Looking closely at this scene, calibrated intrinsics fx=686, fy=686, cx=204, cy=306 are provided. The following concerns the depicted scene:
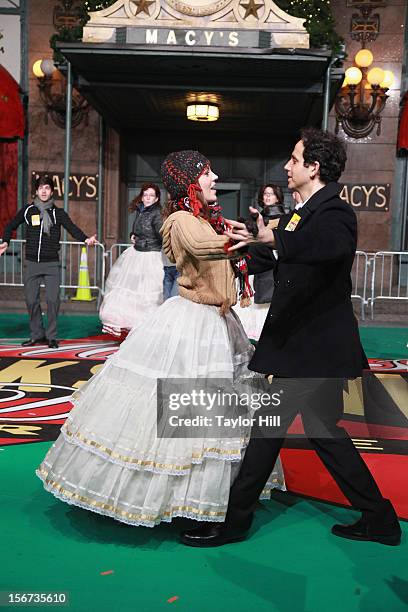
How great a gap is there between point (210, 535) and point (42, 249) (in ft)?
20.2

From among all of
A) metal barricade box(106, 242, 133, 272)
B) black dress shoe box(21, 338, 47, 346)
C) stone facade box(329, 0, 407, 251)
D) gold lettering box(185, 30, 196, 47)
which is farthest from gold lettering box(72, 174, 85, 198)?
black dress shoe box(21, 338, 47, 346)

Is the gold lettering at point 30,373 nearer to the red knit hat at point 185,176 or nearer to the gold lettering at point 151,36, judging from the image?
the red knit hat at point 185,176

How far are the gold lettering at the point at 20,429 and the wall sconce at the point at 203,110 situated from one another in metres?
9.43

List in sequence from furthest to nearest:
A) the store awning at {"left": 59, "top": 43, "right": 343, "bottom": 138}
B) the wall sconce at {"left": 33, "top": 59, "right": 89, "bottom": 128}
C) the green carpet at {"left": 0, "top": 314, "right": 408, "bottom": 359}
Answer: the wall sconce at {"left": 33, "top": 59, "right": 89, "bottom": 128} → the store awning at {"left": 59, "top": 43, "right": 343, "bottom": 138} → the green carpet at {"left": 0, "top": 314, "right": 408, "bottom": 359}

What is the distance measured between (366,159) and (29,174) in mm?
7544

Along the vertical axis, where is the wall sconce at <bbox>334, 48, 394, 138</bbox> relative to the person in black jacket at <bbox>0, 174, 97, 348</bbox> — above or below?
above

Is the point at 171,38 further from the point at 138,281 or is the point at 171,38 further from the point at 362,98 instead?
the point at 362,98

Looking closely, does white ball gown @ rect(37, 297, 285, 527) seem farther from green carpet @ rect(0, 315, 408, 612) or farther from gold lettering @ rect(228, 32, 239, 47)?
gold lettering @ rect(228, 32, 239, 47)

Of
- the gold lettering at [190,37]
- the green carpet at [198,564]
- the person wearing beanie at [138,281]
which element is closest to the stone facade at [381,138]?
the gold lettering at [190,37]

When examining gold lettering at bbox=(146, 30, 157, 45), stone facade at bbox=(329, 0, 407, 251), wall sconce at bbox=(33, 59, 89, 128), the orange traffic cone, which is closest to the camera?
gold lettering at bbox=(146, 30, 157, 45)

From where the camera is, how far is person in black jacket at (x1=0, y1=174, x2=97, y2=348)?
8.81 m

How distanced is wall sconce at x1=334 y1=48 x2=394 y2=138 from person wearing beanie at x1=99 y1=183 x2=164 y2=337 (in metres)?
7.38

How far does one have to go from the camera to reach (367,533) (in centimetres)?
340

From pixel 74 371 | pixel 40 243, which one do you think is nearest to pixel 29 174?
pixel 40 243
